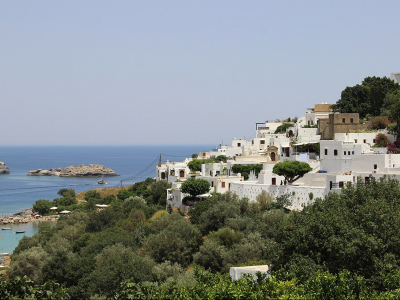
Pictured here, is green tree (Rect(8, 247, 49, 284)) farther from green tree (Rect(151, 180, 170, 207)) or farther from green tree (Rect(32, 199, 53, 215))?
green tree (Rect(32, 199, 53, 215))

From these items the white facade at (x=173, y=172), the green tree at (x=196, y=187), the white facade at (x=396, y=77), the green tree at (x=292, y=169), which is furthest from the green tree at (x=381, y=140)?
the white facade at (x=173, y=172)

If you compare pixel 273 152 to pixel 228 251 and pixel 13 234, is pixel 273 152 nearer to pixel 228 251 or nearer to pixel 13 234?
pixel 228 251

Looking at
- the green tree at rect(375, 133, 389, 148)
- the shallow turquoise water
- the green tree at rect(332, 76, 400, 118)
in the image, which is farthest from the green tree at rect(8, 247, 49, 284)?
the green tree at rect(332, 76, 400, 118)

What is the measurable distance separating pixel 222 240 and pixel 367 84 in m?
22.1

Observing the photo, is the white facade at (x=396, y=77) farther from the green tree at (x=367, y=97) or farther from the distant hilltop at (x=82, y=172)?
the distant hilltop at (x=82, y=172)

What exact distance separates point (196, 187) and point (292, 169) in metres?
7.33

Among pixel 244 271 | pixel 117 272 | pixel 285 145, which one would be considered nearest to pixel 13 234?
pixel 285 145

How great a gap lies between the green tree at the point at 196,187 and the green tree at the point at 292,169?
582cm

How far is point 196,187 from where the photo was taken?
34.9 meters

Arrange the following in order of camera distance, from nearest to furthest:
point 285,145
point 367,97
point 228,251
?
point 228,251
point 285,145
point 367,97

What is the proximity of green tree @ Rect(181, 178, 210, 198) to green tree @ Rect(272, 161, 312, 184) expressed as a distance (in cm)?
582

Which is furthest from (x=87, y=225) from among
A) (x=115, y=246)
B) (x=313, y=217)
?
(x=313, y=217)

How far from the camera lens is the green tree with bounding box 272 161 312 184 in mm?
30594

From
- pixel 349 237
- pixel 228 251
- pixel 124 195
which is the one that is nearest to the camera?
pixel 349 237
